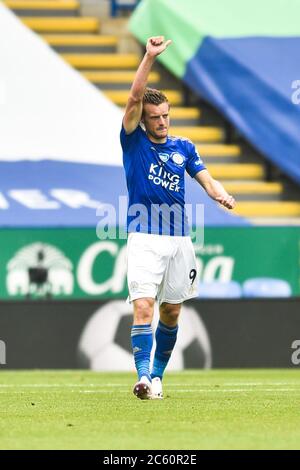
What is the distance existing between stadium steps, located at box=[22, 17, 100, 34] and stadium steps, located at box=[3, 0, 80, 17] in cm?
13

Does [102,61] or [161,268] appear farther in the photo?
[102,61]

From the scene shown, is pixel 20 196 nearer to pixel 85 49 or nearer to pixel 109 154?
pixel 109 154

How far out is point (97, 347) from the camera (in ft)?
47.0

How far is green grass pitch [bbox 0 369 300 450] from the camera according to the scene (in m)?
6.47

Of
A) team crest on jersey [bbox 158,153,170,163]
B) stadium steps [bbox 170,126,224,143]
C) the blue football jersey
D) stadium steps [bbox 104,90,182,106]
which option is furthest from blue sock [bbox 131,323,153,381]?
stadium steps [bbox 104,90,182,106]

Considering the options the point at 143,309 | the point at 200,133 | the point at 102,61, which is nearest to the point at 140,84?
the point at 143,309

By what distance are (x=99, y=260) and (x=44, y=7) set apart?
23.6 ft

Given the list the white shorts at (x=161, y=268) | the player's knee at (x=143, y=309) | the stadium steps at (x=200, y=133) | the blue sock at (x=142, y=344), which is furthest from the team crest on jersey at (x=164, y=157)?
the stadium steps at (x=200, y=133)

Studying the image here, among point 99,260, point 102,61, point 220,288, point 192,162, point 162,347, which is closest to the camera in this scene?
point 192,162

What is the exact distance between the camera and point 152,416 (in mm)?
7590

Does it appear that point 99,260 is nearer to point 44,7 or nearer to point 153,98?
point 44,7

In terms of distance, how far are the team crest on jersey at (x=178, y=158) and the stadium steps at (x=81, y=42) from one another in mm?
12611

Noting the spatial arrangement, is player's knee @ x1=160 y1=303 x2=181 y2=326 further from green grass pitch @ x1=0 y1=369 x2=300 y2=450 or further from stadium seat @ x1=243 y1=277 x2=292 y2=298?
stadium seat @ x1=243 y1=277 x2=292 y2=298

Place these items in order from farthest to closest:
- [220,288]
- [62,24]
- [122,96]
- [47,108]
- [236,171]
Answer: [62,24] < [122,96] < [236,171] < [47,108] < [220,288]
